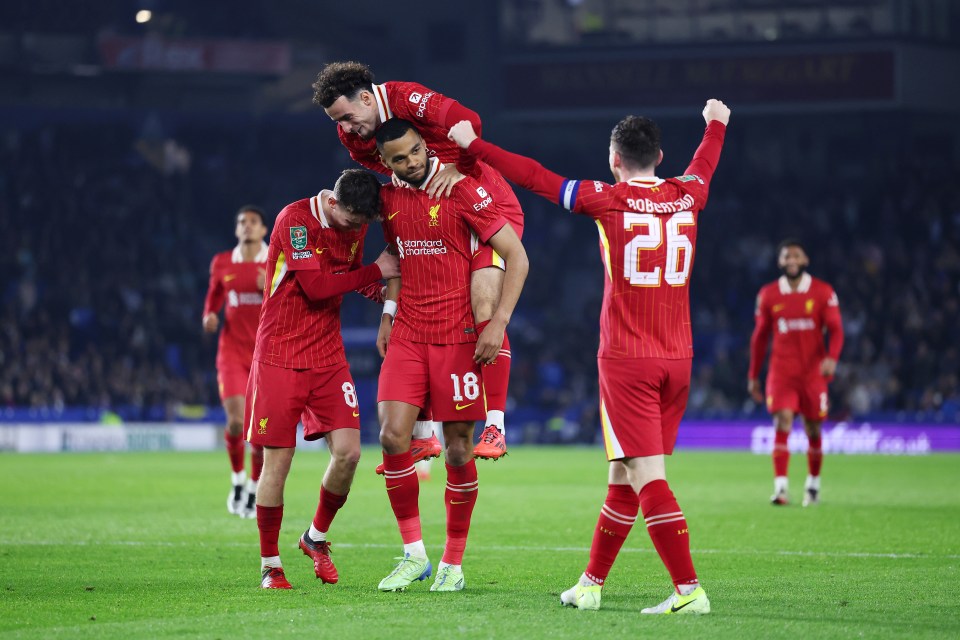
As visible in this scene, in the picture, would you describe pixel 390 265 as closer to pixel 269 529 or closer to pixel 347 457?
pixel 347 457

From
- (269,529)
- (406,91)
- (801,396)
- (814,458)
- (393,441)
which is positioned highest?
(406,91)

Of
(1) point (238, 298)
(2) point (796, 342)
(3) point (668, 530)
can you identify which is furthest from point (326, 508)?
(2) point (796, 342)

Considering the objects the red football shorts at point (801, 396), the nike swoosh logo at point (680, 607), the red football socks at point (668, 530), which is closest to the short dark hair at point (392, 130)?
the red football socks at point (668, 530)

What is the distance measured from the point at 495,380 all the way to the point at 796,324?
26.0 ft

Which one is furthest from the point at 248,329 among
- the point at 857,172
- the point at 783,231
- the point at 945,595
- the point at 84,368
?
the point at 857,172

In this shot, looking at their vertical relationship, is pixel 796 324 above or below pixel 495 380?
below

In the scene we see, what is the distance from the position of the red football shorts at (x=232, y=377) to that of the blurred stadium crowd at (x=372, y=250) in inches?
611

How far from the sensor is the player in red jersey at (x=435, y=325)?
755 cm

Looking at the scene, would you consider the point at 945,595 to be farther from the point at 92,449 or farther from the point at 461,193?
the point at 92,449

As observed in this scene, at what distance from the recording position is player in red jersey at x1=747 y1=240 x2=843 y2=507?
14.8 m

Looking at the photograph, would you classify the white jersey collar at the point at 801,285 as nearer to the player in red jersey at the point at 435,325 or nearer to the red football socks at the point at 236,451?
the red football socks at the point at 236,451

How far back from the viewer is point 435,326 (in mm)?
7605

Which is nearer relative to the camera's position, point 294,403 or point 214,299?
point 294,403

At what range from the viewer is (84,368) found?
30391mm
